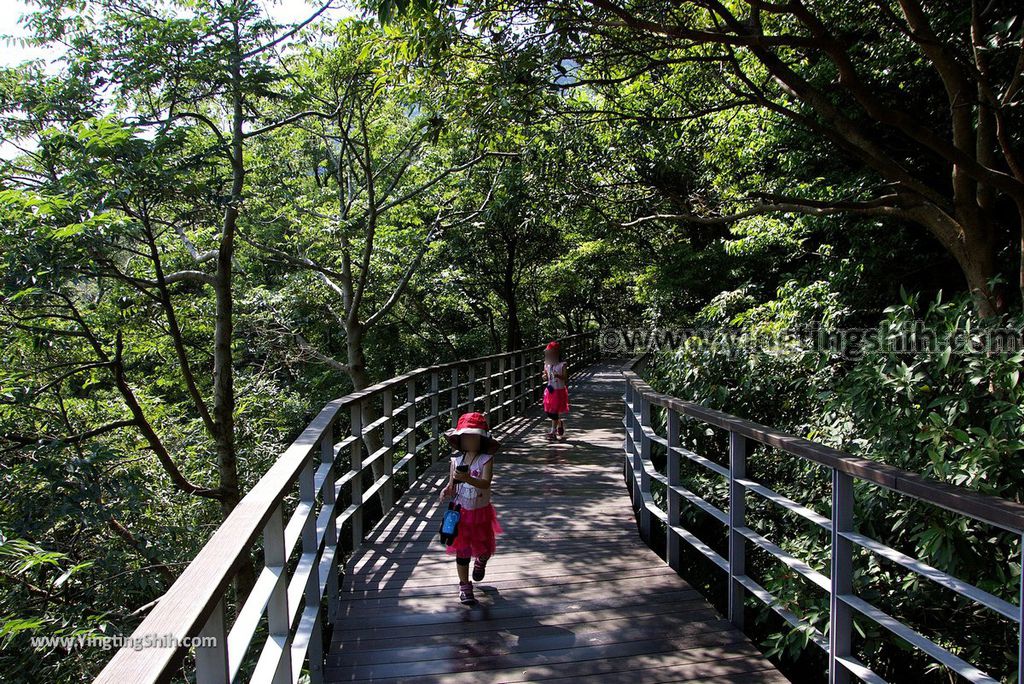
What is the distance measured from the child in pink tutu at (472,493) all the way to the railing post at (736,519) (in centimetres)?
151

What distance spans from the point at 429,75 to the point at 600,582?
16.2ft

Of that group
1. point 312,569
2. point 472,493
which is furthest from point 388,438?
point 312,569

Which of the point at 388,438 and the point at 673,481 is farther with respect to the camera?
the point at 388,438

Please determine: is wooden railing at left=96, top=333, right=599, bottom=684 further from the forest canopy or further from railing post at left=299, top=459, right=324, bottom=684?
the forest canopy

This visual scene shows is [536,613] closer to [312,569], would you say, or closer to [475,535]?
[475,535]

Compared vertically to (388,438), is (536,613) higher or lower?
lower

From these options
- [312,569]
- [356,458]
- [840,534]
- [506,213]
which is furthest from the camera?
[506,213]

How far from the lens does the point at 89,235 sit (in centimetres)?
794

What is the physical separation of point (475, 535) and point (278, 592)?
232cm

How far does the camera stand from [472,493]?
15.8ft

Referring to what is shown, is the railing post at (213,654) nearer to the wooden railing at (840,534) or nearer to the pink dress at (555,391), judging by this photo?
the wooden railing at (840,534)

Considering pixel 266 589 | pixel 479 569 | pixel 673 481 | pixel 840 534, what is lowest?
pixel 479 569

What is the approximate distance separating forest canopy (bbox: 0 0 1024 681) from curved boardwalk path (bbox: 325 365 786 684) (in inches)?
22.9

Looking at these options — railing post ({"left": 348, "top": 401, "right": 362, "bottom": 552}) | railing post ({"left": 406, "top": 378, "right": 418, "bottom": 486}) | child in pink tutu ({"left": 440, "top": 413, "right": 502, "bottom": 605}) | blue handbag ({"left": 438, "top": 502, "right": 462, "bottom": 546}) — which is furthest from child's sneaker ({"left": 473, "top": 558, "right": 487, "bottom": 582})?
railing post ({"left": 406, "top": 378, "right": 418, "bottom": 486})
